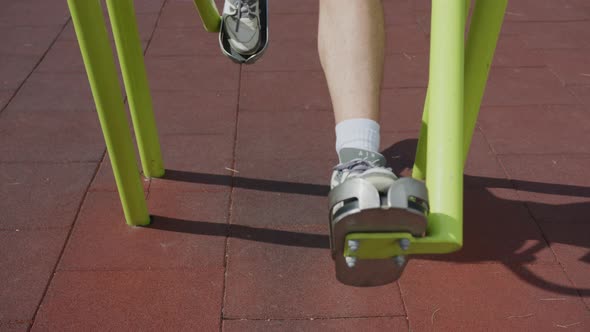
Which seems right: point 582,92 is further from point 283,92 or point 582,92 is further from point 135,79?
point 135,79

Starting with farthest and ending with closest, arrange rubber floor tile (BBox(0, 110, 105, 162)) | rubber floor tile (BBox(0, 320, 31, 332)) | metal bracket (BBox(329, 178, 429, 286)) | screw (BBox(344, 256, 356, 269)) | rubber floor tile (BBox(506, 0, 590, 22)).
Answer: rubber floor tile (BBox(506, 0, 590, 22)) → rubber floor tile (BBox(0, 110, 105, 162)) → rubber floor tile (BBox(0, 320, 31, 332)) → screw (BBox(344, 256, 356, 269)) → metal bracket (BBox(329, 178, 429, 286))

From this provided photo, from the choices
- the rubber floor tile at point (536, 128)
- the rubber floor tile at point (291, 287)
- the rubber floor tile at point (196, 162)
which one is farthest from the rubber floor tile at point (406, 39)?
the rubber floor tile at point (291, 287)

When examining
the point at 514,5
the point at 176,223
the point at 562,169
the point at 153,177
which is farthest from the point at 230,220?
the point at 514,5

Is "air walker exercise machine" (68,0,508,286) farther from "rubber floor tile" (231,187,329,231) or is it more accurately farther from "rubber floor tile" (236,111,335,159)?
"rubber floor tile" (236,111,335,159)

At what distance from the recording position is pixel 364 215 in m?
1.08

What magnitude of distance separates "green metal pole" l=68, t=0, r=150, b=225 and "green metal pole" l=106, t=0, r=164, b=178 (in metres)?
0.17

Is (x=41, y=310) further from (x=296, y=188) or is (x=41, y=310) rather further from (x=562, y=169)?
(x=562, y=169)

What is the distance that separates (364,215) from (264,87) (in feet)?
6.05

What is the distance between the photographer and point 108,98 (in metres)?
1.68

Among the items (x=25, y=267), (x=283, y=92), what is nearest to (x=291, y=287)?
(x=25, y=267)

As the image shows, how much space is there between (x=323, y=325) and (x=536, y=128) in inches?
53.9

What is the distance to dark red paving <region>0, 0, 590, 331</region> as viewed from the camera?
5.49 ft

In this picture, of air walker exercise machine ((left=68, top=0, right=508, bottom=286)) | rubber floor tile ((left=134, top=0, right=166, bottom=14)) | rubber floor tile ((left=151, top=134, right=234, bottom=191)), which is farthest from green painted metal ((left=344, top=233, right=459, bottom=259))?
rubber floor tile ((left=134, top=0, right=166, bottom=14))

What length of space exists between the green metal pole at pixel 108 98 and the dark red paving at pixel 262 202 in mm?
125
